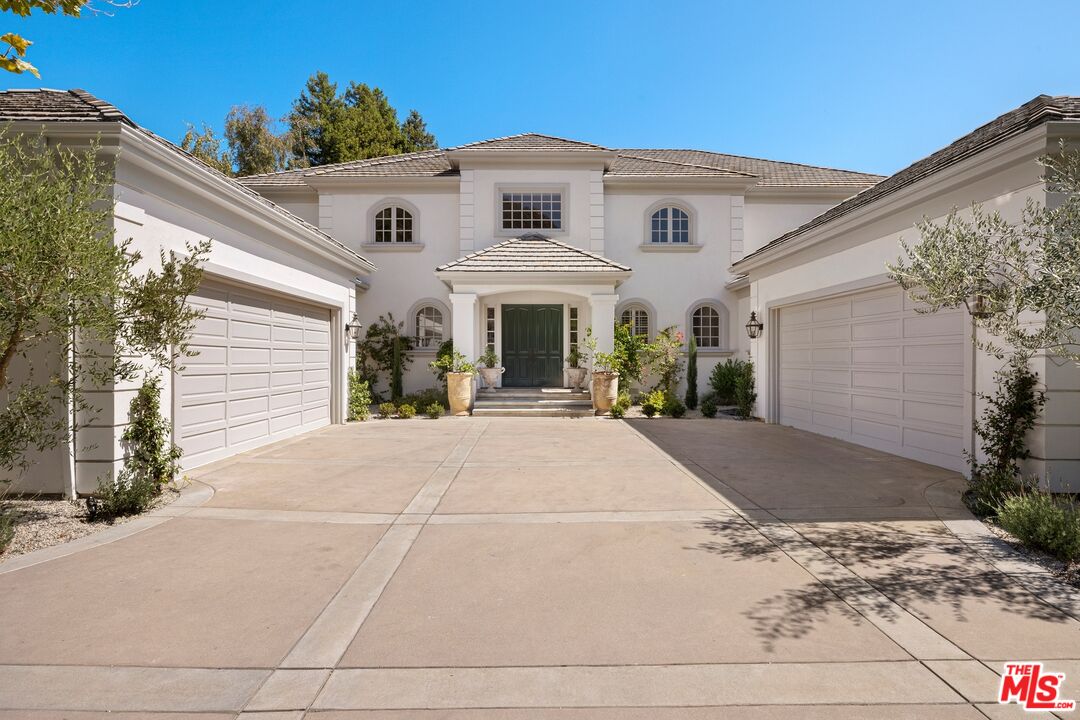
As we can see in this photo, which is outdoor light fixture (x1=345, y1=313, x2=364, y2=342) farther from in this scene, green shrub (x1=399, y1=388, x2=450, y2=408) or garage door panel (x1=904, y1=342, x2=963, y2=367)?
garage door panel (x1=904, y1=342, x2=963, y2=367)

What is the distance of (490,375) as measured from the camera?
576 inches

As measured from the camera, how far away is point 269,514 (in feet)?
18.0

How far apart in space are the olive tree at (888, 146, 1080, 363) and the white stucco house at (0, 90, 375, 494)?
333 inches

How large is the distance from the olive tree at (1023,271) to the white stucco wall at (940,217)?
1.09 feet

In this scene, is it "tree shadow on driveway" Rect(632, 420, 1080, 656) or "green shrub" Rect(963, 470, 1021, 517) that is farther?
"green shrub" Rect(963, 470, 1021, 517)

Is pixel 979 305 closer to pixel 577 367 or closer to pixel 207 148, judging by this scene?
pixel 577 367

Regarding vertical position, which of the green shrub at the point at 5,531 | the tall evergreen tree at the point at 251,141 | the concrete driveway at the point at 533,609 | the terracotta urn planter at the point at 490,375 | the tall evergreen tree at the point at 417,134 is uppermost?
the tall evergreen tree at the point at 417,134

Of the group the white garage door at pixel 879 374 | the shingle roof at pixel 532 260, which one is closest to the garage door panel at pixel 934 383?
the white garage door at pixel 879 374

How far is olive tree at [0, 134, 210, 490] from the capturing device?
4.22 m

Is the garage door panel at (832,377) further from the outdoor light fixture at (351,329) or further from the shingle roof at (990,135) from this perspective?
the outdoor light fixture at (351,329)

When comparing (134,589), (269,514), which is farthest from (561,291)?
(134,589)

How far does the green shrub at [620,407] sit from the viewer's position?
13227 mm

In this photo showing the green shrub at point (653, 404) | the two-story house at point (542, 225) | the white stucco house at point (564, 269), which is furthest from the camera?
the two-story house at point (542, 225)

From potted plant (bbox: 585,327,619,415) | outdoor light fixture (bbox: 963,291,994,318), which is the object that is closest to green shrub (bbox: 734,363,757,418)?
potted plant (bbox: 585,327,619,415)
